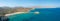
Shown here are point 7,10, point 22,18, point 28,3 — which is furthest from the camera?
point 22,18

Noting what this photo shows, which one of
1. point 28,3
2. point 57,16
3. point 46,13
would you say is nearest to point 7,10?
point 28,3

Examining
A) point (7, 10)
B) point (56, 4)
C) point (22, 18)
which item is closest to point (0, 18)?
point (7, 10)

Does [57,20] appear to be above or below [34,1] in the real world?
below

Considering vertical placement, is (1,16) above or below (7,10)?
below

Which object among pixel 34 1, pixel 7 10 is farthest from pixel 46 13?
pixel 7 10

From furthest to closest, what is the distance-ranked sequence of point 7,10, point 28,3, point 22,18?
point 22,18 → point 28,3 → point 7,10

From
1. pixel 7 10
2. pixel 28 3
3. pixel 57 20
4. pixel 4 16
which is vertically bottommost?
pixel 57 20

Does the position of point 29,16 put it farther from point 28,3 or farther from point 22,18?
point 28,3

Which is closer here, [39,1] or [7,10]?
[7,10]

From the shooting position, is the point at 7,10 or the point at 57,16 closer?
the point at 7,10

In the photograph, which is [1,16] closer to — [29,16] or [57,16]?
[29,16]
